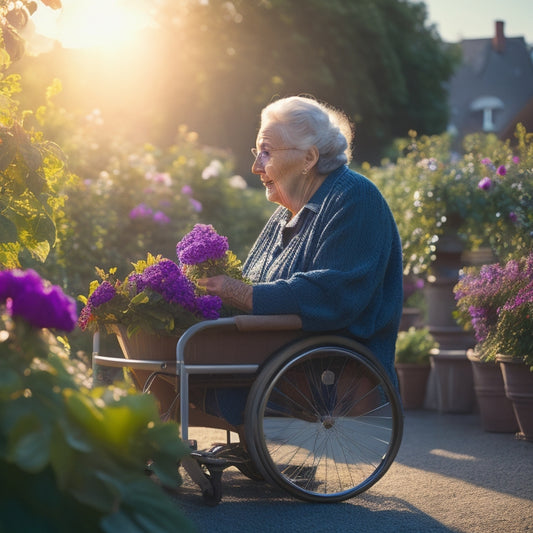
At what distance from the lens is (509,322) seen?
4492 mm

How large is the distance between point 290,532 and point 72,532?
1.43 metres

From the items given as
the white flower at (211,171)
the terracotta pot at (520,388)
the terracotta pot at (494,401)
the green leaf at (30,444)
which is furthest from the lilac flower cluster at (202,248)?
the white flower at (211,171)

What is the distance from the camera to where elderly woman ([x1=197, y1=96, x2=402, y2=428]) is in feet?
10.1

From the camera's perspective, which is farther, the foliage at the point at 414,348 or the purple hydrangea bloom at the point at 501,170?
the foliage at the point at 414,348

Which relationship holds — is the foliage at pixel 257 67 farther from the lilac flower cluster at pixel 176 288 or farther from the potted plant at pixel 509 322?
the lilac flower cluster at pixel 176 288

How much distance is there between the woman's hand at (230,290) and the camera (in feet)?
10.1

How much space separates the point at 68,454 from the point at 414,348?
512cm

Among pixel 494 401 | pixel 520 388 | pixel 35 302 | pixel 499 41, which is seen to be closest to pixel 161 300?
pixel 35 302

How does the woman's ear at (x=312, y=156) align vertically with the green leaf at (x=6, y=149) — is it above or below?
above

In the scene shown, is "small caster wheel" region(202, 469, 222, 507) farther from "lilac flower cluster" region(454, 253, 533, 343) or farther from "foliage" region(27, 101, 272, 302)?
"foliage" region(27, 101, 272, 302)

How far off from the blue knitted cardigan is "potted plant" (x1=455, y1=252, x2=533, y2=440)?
1218 mm

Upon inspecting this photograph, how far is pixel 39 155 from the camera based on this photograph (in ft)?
9.52

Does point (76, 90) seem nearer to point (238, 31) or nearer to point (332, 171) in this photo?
point (332, 171)

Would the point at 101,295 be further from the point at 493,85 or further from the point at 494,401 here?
the point at 493,85
